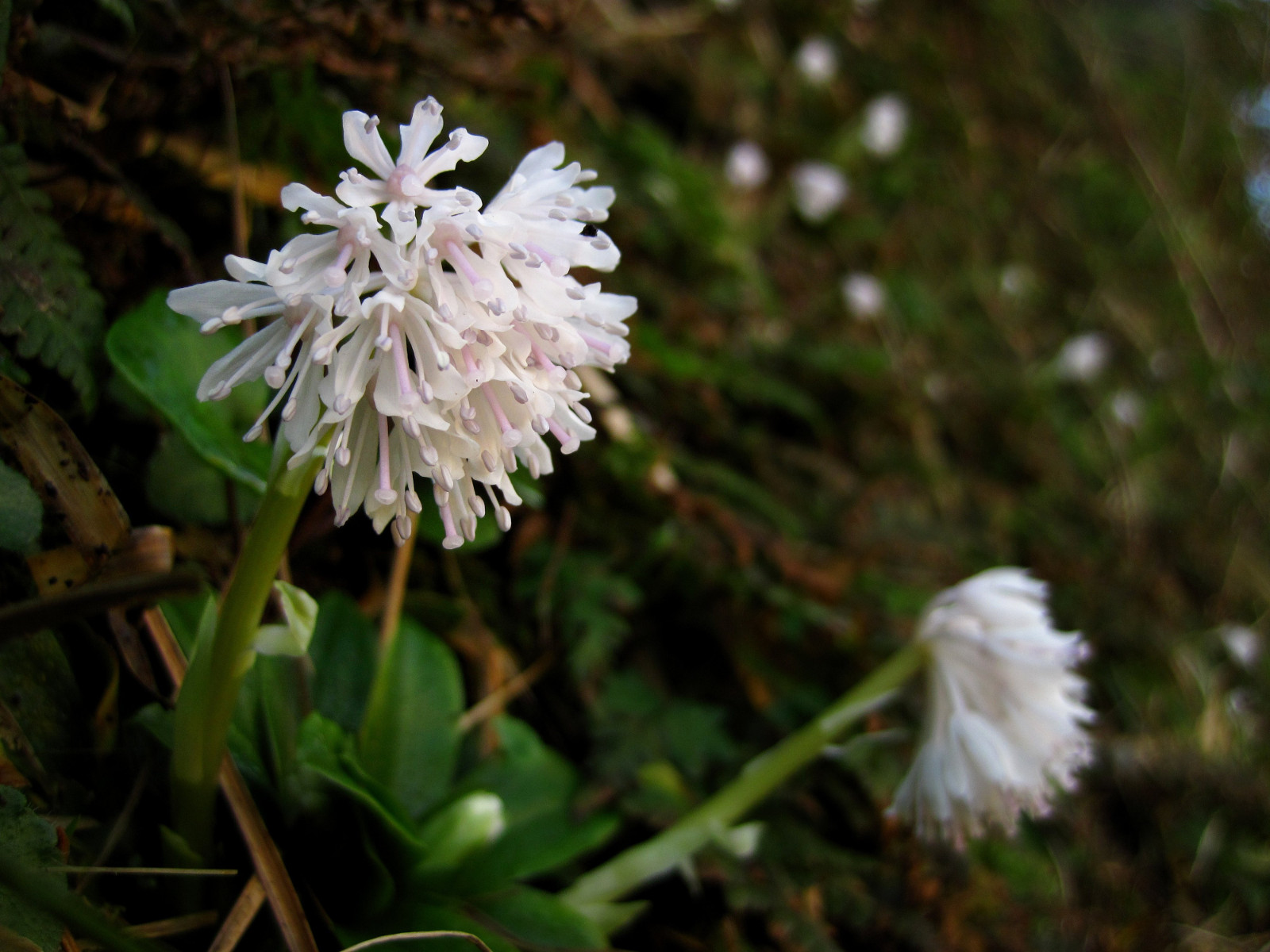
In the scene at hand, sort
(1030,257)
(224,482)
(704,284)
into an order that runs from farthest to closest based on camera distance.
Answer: (1030,257), (704,284), (224,482)

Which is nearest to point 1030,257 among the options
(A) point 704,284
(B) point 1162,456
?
(B) point 1162,456

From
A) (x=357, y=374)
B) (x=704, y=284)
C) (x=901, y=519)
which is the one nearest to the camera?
(x=357, y=374)

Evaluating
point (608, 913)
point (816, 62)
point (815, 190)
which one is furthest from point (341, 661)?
point (816, 62)

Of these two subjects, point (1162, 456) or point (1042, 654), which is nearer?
point (1042, 654)

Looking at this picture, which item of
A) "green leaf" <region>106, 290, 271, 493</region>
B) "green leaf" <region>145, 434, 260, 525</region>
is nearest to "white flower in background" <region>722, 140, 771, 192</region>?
"green leaf" <region>106, 290, 271, 493</region>

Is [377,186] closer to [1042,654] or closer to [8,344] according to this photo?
[8,344]

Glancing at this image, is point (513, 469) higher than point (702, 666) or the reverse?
higher
